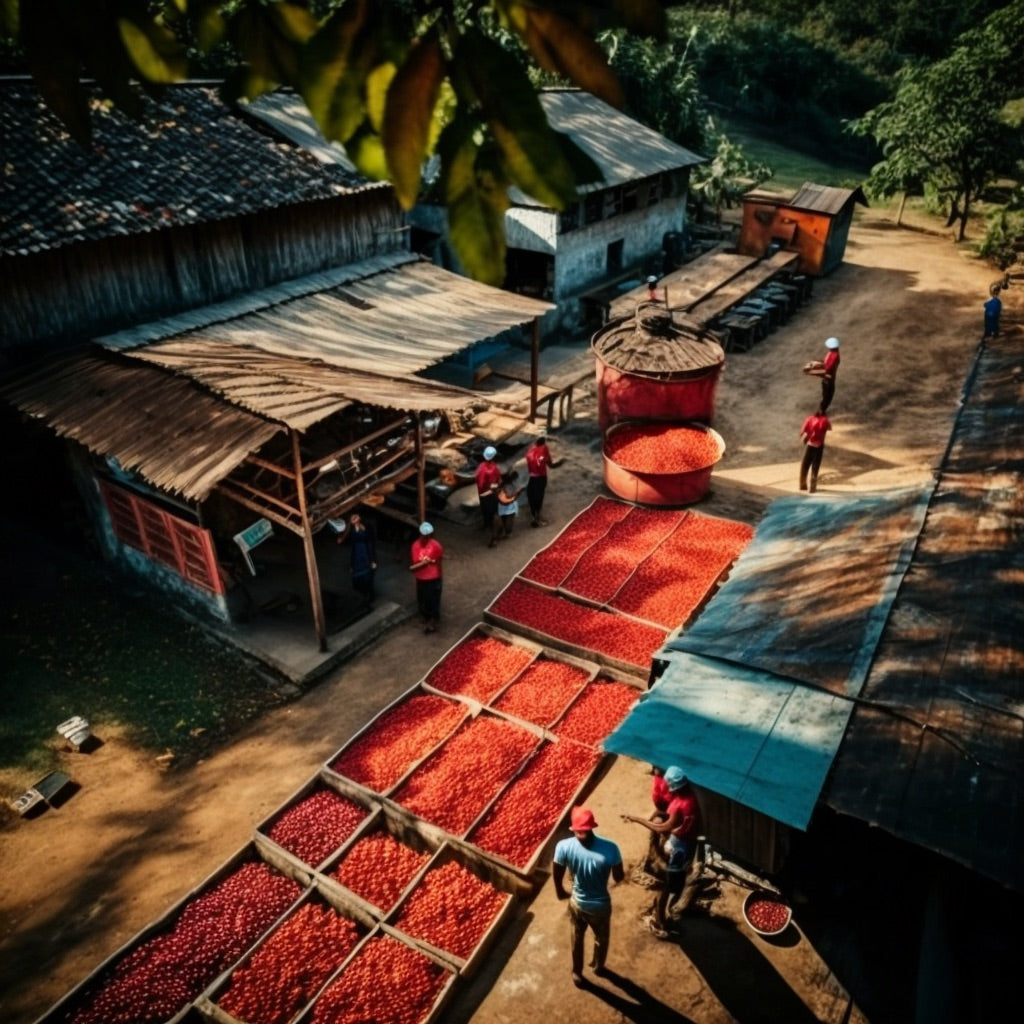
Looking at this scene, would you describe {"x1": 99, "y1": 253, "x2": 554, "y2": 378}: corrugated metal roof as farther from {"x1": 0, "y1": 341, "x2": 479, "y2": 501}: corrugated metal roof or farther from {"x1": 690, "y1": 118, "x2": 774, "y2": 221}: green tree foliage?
{"x1": 690, "y1": 118, "x2": 774, "y2": 221}: green tree foliage

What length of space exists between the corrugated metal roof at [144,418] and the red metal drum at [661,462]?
683 cm

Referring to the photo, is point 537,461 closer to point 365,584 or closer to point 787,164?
point 365,584

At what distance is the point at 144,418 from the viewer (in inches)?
421

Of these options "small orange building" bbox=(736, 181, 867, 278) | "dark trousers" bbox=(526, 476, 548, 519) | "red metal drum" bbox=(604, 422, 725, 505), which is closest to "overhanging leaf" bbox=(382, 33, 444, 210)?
"dark trousers" bbox=(526, 476, 548, 519)

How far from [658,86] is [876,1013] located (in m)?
30.6

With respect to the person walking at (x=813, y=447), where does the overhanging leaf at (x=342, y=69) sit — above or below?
above

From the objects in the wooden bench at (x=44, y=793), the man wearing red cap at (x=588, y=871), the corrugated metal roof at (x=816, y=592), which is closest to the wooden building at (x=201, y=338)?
the wooden bench at (x=44, y=793)

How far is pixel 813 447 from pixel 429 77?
548 inches

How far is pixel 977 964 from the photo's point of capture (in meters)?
6.63

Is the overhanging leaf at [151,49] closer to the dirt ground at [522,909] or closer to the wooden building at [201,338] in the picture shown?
the dirt ground at [522,909]

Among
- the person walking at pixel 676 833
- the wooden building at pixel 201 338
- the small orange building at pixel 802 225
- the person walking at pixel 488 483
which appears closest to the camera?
the person walking at pixel 676 833

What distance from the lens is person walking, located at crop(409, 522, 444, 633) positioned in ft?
36.3

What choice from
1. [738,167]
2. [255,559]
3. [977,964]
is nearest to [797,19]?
[738,167]

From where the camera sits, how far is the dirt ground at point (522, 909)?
686 centimetres
